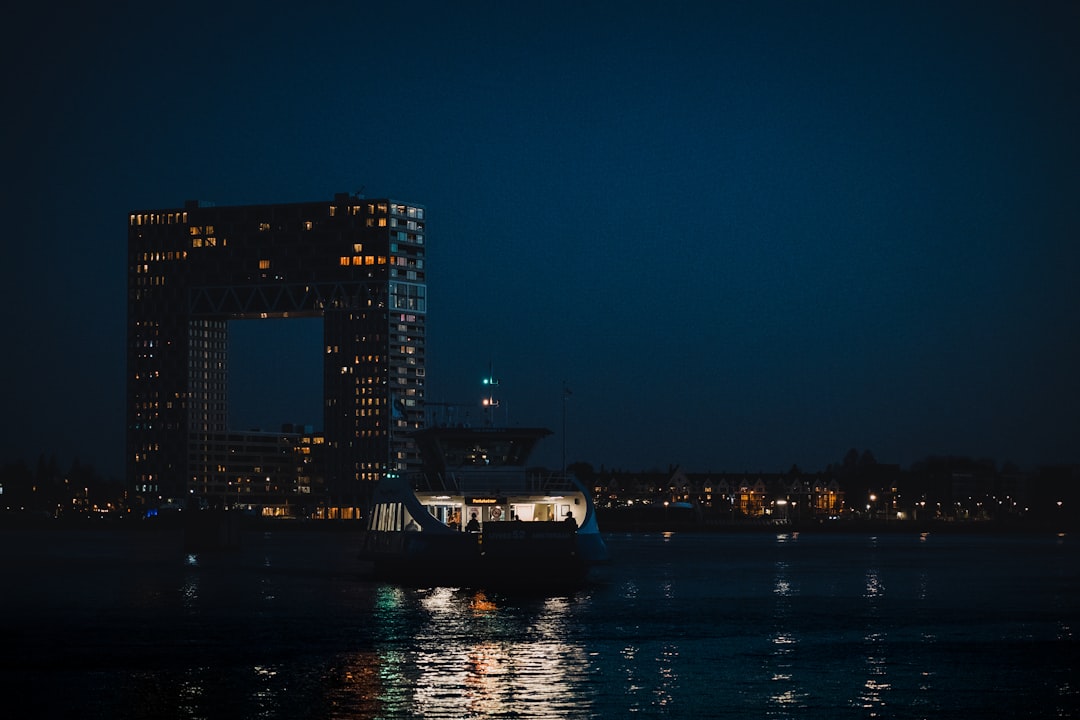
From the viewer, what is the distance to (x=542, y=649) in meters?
55.6

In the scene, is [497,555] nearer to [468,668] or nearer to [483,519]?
[483,519]

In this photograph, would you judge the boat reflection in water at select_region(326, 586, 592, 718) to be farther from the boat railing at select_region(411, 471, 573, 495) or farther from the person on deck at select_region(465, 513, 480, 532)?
the boat railing at select_region(411, 471, 573, 495)

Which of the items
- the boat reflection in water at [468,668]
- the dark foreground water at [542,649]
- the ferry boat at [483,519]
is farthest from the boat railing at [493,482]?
the boat reflection in water at [468,668]

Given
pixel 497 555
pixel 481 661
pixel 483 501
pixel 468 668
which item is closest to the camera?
pixel 468 668

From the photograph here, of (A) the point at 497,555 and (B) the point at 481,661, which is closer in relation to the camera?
(B) the point at 481,661

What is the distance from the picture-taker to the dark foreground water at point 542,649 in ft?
140

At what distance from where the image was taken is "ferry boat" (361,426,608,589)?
80.1m

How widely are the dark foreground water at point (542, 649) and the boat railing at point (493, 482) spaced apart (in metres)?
5.88

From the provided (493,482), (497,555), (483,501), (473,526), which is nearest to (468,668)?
(497,555)

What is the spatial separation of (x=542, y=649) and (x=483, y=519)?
98.9 feet

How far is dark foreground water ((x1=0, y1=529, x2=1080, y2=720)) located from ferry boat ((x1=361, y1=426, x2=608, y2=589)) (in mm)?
1875

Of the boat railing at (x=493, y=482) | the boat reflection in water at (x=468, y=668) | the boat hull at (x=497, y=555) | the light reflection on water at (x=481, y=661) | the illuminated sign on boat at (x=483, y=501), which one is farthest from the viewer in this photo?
the boat railing at (x=493, y=482)

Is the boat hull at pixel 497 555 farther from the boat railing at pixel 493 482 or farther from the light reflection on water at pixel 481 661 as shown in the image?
the boat railing at pixel 493 482

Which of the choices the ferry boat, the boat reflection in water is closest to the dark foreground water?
the boat reflection in water
